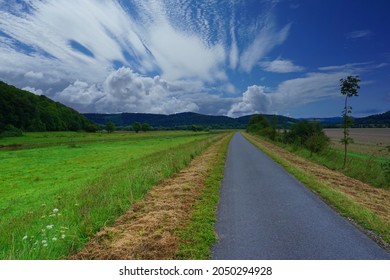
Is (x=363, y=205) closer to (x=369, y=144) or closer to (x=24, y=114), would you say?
(x=369, y=144)

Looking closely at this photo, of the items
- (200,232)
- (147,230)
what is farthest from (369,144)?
(147,230)

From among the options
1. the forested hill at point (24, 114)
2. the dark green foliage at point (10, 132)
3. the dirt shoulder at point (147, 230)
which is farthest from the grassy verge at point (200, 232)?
the forested hill at point (24, 114)

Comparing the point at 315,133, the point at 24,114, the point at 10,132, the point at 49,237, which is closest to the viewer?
the point at 49,237

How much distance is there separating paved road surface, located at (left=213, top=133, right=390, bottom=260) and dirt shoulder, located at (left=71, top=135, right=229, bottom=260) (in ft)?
3.42

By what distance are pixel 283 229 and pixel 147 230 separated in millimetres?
3246

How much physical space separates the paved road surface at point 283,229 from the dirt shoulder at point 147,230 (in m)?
1.04

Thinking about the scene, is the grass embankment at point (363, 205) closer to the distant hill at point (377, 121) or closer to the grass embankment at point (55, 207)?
the grass embankment at point (55, 207)

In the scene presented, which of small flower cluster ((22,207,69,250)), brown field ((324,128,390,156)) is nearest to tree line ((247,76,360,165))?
brown field ((324,128,390,156))

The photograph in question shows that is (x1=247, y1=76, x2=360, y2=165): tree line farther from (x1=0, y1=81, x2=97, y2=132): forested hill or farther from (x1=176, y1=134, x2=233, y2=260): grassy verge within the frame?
(x1=0, y1=81, x2=97, y2=132): forested hill

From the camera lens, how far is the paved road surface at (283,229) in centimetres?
482

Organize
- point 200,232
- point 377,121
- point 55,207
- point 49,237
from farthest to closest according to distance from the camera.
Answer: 1. point 377,121
2. point 55,207
3. point 200,232
4. point 49,237

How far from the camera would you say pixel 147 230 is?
6.14 metres

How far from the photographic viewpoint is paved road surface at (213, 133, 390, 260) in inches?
190
